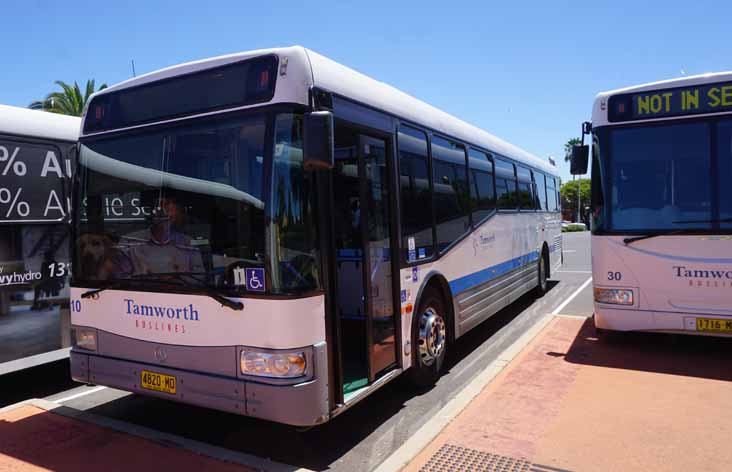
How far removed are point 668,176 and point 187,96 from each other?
5.37 meters

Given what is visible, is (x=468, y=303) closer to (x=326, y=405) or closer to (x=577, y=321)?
(x=577, y=321)

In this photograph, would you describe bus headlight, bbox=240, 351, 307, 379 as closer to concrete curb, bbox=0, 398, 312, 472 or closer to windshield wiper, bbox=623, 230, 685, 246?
concrete curb, bbox=0, 398, 312, 472

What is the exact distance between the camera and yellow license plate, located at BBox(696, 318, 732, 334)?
6.01 m

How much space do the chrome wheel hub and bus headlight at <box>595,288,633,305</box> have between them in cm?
215

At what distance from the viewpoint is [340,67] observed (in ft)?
15.1

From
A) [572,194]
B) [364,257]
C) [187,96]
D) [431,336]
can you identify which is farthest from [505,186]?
[572,194]

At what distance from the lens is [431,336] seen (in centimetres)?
578

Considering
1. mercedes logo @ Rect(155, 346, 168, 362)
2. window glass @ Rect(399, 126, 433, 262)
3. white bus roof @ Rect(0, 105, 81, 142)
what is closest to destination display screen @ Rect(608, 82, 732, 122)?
window glass @ Rect(399, 126, 433, 262)

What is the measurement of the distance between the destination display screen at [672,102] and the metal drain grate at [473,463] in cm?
454

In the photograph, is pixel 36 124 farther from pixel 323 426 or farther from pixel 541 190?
pixel 541 190

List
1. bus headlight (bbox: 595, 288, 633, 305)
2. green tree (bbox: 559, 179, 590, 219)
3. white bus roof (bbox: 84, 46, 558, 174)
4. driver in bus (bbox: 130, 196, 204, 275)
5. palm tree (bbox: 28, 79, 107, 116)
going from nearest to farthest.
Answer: white bus roof (bbox: 84, 46, 558, 174)
driver in bus (bbox: 130, 196, 204, 275)
bus headlight (bbox: 595, 288, 633, 305)
palm tree (bbox: 28, 79, 107, 116)
green tree (bbox: 559, 179, 590, 219)

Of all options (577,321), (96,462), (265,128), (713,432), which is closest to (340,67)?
(265,128)

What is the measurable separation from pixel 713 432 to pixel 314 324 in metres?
3.38

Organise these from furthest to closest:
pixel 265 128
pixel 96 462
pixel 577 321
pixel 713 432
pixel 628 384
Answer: pixel 577 321 → pixel 628 384 → pixel 713 432 → pixel 96 462 → pixel 265 128
